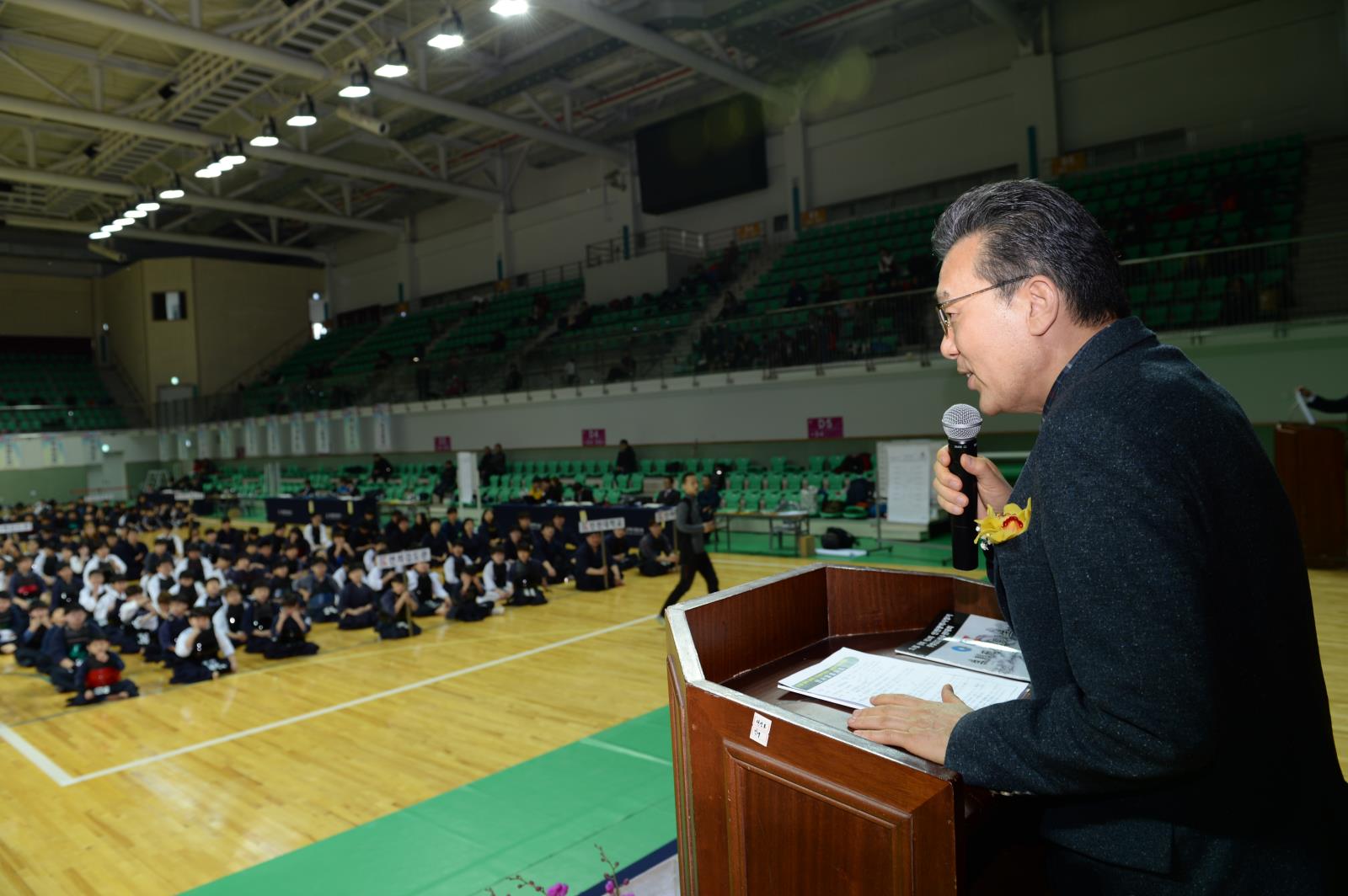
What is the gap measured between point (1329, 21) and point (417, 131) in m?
20.5

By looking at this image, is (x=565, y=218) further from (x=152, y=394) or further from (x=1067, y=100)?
(x=152, y=394)

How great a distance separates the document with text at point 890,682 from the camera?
1.52m

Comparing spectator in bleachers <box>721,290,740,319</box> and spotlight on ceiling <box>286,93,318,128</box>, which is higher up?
spotlight on ceiling <box>286,93,318,128</box>

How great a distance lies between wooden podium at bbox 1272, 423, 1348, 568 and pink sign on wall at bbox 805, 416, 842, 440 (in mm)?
7711

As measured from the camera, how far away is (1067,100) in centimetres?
1734

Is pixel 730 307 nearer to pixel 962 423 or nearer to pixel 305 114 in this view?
pixel 305 114

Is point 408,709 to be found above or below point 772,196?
below

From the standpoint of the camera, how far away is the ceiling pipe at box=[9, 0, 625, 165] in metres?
13.5

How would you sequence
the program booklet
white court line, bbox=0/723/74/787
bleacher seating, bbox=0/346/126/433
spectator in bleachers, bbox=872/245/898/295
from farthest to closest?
bleacher seating, bbox=0/346/126/433
spectator in bleachers, bbox=872/245/898/295
white court line, bbox=0/723/74/787
the program booklet

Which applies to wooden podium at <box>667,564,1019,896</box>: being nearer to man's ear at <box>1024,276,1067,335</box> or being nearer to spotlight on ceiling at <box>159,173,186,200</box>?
man's ear at <box>1024,276,1067,335</box>

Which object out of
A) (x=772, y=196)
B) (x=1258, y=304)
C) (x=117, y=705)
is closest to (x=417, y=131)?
(x=772, y=196)

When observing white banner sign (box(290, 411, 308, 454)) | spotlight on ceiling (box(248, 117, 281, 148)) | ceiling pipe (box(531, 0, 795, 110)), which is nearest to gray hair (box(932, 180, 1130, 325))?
ceiling pipe (box(531, 0, 795, 110))

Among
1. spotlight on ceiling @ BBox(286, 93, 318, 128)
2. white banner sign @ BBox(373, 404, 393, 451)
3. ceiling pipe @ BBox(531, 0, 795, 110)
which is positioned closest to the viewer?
spotlight on ceiling @ BBox(286, 93, 318, 128)

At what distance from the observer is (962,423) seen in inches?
72.2
